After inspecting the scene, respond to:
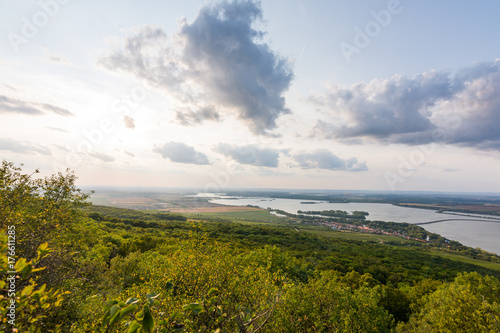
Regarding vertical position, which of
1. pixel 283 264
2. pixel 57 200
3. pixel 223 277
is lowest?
pixel 283 264

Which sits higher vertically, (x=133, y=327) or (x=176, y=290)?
(x=133, y=327)

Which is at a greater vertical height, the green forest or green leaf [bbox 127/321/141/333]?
green leaf [bbox 127/321/141/333]

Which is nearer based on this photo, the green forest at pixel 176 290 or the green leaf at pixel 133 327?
the green leaf at pixel 133 327

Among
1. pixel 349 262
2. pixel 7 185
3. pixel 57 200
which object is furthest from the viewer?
pixel 349 262

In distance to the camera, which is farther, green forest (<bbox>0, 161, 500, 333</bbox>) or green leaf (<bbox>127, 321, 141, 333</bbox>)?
green forest (<bbox>0, 161, 500, 333</bbox>)

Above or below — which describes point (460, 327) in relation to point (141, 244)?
above

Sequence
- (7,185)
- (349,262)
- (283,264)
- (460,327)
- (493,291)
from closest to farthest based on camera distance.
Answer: (7,185), (460,327), (493,291), (283,264), (349,262)

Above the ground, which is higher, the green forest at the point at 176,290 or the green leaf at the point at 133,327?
the green leaf at the point at 133,327

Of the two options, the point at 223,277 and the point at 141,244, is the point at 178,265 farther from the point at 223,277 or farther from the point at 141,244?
the point at 141,244

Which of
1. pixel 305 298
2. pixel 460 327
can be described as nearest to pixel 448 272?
pixel 460 327

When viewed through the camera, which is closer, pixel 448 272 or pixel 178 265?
pixel 178 265

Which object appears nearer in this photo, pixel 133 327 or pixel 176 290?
pixel 133 327
